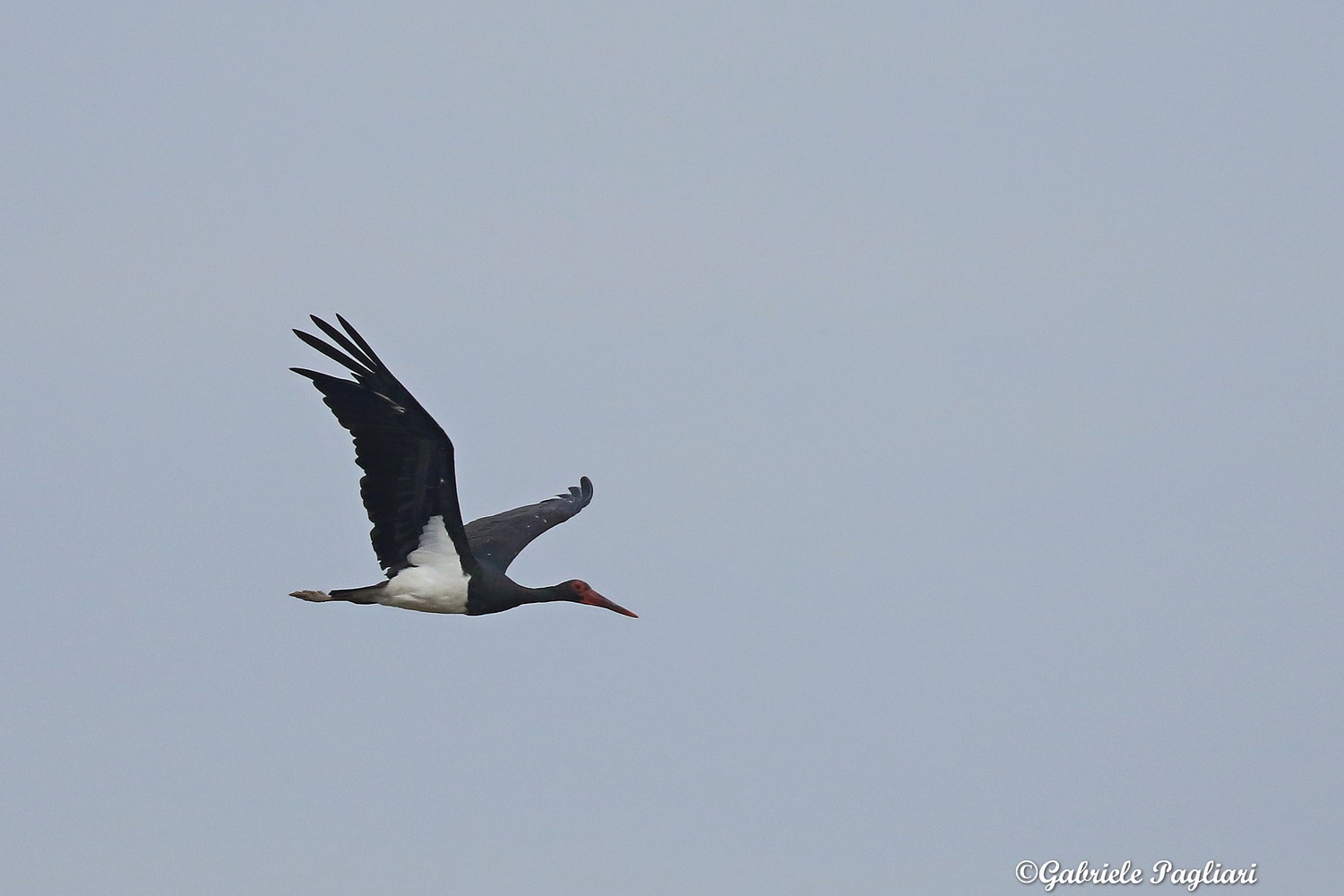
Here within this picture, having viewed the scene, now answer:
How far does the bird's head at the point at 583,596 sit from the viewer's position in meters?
27.6

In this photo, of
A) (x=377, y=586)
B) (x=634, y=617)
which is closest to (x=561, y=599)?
(x=634, y=617)

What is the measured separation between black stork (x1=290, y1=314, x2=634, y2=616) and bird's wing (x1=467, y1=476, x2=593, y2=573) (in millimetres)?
41

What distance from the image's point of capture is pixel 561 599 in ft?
90.5

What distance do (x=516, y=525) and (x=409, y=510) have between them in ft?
15.8

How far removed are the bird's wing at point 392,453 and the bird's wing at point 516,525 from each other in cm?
187

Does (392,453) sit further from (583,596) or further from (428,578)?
(583,596)

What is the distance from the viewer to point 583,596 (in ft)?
91.3

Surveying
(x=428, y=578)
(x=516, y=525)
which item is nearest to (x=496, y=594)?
(x=428, y=578)

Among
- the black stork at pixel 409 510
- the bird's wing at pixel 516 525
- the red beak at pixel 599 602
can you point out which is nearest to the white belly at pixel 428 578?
the black stork at pixel 409 510

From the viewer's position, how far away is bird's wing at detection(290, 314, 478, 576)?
22938 millimetres

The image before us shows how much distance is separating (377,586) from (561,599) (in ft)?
10.0

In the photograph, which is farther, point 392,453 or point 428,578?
point 428,578

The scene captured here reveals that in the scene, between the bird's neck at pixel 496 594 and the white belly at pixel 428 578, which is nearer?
the white belly at pixel 428 578

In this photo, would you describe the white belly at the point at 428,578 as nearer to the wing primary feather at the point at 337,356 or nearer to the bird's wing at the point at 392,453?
the bird's wing at the point at 392,453
